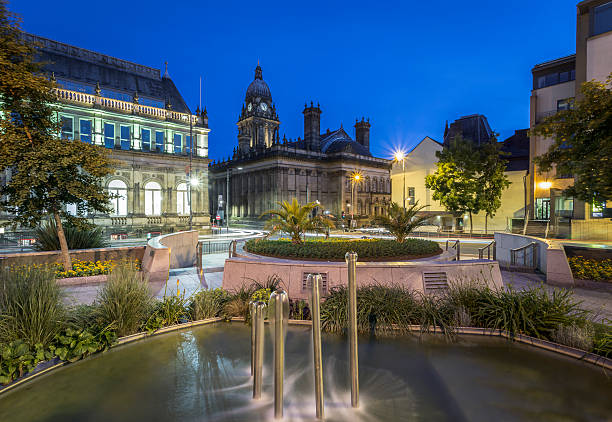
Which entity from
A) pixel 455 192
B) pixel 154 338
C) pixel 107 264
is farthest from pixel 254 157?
pixel 154 338

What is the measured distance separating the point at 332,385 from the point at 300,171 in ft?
230

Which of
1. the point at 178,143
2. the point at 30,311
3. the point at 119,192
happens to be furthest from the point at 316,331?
the point at 178,143

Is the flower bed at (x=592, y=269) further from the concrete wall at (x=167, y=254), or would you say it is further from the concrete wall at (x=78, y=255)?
the concrete wall at (x=78, y=255)

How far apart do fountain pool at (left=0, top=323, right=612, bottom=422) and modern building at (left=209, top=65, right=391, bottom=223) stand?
187 ft

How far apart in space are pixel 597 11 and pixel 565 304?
114 feet

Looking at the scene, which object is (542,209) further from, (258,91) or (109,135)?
(258,91)

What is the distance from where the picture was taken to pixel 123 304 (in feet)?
23.2

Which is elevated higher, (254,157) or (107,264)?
(254,157)

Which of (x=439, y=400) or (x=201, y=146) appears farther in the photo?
(x=201, y=146)

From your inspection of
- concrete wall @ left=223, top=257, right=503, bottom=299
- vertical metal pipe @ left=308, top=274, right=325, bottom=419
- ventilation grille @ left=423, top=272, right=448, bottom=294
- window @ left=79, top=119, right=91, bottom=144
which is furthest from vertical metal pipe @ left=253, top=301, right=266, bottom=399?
window @ left=79, top=119, right=91, bottom=144

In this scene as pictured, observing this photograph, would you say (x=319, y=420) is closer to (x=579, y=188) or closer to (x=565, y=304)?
(x=565, y=304)

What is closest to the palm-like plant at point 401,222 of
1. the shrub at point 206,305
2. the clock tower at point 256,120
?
the shrub at point 206,305

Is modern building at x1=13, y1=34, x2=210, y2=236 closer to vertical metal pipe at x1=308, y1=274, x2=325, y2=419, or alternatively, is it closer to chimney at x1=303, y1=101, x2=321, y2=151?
vertical metal pipe at x1=308, y1=274, x2=325, y2=419

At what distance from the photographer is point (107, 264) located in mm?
13562
